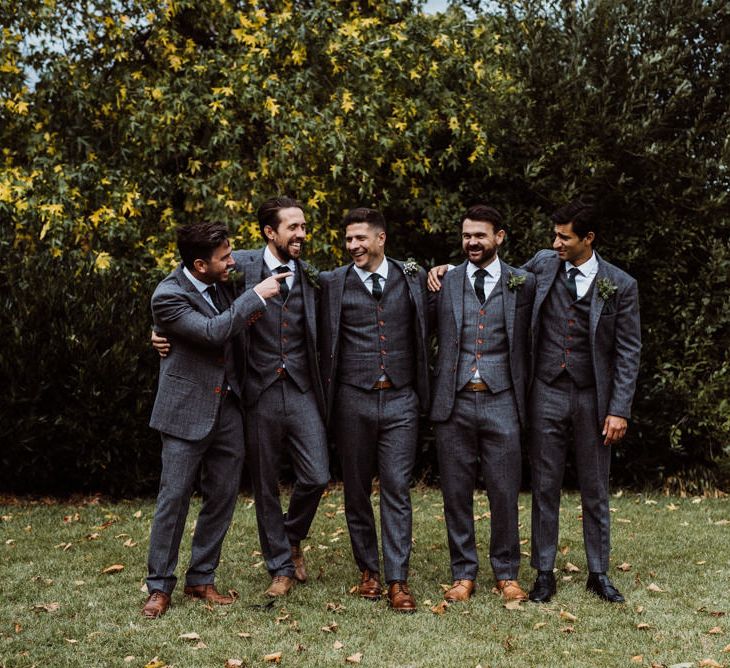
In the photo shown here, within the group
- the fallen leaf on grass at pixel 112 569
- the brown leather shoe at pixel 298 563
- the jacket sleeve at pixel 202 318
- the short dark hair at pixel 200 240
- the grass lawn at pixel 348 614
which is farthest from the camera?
the fallen leaf on grass at pixel 112 569

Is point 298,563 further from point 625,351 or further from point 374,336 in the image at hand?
point 625,351

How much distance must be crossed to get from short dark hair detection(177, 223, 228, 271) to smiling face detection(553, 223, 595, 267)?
81.1 inches

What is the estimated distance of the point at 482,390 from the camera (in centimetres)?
546

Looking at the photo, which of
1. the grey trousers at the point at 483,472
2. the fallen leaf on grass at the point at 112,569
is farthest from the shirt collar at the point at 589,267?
the fallen leaf on grass at the point at 112,569

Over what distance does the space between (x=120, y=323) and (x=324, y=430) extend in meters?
3.98

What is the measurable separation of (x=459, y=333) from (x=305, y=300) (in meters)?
0.98

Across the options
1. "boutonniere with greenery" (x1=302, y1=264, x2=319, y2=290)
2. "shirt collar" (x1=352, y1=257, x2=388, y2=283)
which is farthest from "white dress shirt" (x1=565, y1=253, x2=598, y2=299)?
"boutonniere with greenery" (x1=302, y1=264, x2=319, y2=290)

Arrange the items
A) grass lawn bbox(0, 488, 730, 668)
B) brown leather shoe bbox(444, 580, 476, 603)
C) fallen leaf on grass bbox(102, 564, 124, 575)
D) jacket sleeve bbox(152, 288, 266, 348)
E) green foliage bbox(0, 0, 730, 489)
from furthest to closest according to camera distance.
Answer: green foliage bbox(0, 0, 730, 489) → fallen leaf on grass bbox(102, 564, 124, 575) → brown leather shoe bbox(444, 580, 476, 603) → jacket sleeve bbox(152, 288, 266, 348) → grass lawn bbox(0, 488, 730, 668)

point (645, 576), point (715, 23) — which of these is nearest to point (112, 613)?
point (645, 576)

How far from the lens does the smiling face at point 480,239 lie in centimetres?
546

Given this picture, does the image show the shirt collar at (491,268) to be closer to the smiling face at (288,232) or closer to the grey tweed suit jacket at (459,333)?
the grey tweed suit jacket at (459,333)

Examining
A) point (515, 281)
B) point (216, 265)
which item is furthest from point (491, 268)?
point (216, 265)

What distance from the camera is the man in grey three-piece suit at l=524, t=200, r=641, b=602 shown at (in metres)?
5.46

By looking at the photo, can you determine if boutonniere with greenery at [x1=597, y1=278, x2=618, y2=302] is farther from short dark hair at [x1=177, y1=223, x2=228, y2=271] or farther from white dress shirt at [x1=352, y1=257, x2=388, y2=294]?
short dark hair at [x1=177, y1=223, x2=228, y2=271]
